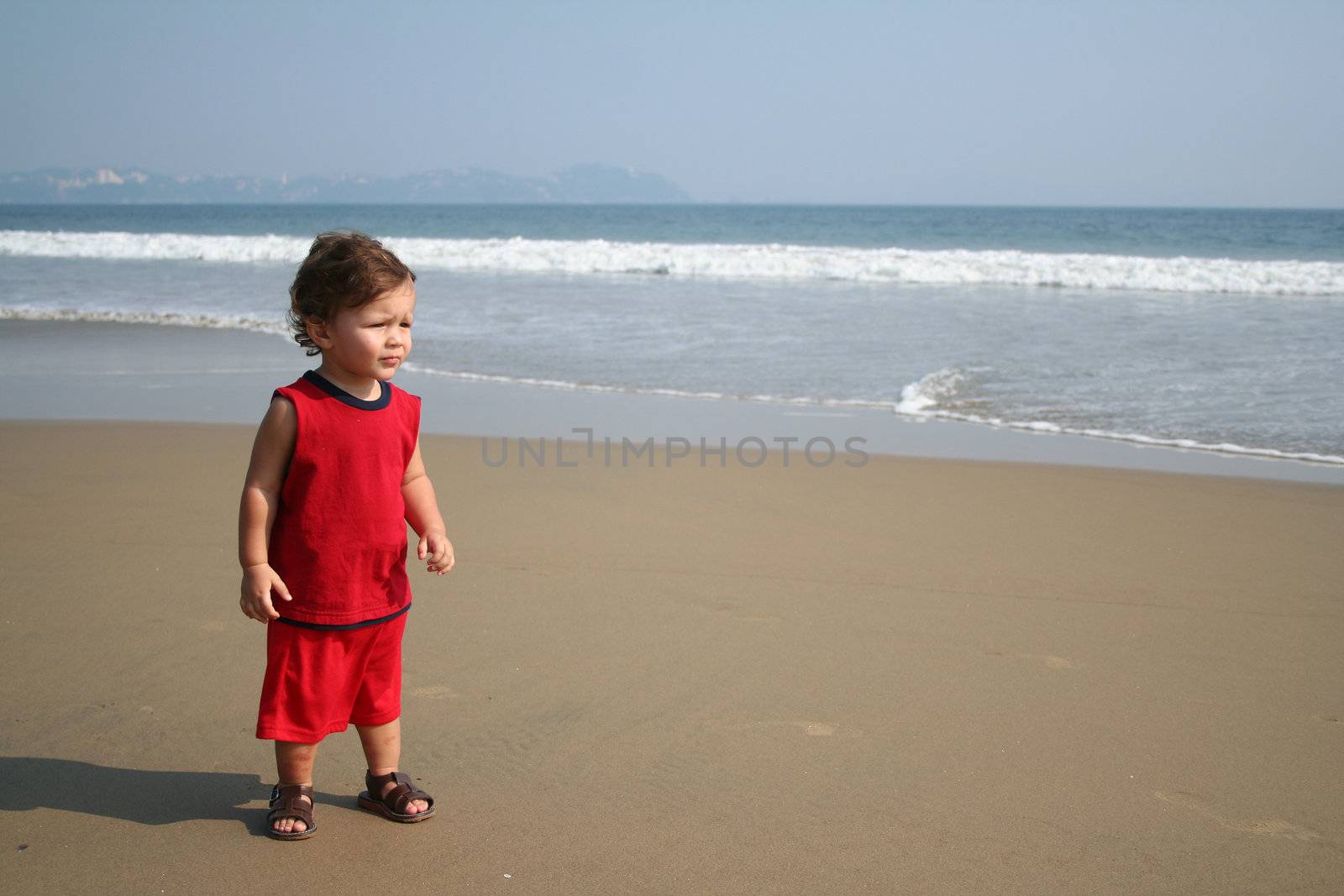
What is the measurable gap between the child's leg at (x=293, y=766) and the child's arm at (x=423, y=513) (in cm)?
47

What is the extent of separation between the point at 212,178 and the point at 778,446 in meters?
189

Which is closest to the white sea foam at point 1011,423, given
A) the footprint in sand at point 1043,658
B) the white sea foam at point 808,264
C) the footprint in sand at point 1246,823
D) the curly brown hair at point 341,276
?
the footprint in sand at point 1043,658

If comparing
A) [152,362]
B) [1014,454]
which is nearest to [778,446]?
[1014,454]

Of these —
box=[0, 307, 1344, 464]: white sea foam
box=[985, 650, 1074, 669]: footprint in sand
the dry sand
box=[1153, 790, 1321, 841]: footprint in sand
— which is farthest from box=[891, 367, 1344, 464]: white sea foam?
box=[1153, 790, 1321, 841]: footprint in sand

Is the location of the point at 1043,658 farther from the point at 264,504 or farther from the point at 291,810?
the point at 264,504

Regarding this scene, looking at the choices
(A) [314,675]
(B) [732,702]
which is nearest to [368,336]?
(A) [314,675]

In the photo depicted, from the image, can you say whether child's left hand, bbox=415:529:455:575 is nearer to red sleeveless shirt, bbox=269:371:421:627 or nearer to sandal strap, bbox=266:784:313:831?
red sleeveless shirt, bbox=269:371:421:627

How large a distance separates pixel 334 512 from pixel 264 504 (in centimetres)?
14

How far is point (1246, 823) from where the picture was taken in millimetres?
2369

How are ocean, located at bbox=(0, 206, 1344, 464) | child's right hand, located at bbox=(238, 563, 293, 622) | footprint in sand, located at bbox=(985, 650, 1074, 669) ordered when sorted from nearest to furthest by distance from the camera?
child's right hand, located at bbox=(238, 563, 293, 622), footprint in sand, located at bbox=(985, 650, 1074, 669), ocean, located at bbox=(0, 206, 1344, 464)

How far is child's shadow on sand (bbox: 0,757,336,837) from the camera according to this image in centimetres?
233

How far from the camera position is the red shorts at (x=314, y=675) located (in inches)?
86.6

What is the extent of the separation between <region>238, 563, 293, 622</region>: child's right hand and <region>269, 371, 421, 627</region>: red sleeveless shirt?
5cm

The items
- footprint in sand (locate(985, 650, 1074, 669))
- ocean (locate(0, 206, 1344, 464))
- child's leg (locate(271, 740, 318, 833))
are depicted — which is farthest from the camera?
ocean (locate(0, 206, 1344, 464))
